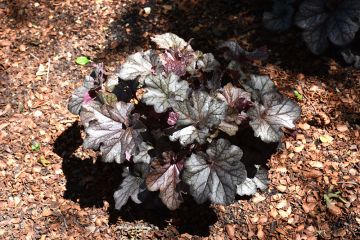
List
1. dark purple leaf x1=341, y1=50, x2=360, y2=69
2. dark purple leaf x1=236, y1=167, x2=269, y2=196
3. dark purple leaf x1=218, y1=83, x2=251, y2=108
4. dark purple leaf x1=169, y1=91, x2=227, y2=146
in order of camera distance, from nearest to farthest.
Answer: dark purple leaf x1=169, y1=91, x2=227, y2=146, dark purple leaf x1=218, y1=83, x2=251, y2=108, dark purple leaf x1=236, y1=167, x2=269, y2=196, dark purple leaf x1=341, y1=50, x2=360, y2=69

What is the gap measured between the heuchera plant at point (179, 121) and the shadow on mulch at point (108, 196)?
0.20 metres

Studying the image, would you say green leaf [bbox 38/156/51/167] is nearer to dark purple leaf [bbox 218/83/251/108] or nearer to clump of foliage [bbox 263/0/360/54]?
dark purple leaf [bbox 218/83/251/108]

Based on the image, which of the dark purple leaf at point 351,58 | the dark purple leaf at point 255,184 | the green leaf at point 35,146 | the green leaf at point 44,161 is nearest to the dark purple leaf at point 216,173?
the dark purple leaf at point 255,184

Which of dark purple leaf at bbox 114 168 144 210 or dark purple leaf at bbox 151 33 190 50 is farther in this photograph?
dark purple leaf at bbox 151 33 190 50

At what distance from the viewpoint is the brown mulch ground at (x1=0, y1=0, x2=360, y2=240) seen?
2668mm

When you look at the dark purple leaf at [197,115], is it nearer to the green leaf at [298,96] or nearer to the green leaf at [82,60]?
the green leaf at [298,96]

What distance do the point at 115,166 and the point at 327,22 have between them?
1.74 metres

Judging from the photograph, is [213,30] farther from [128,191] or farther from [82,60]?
[128,191]

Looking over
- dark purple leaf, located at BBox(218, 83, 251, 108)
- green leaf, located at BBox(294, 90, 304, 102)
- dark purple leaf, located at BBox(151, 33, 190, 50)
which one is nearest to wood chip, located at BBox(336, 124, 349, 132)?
green leaf, located at BBox(294, 90, 304, 102)

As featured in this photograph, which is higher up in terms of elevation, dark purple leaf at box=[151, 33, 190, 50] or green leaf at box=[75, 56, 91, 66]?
dark purple leaf at box=[151, 33, 190, 50]

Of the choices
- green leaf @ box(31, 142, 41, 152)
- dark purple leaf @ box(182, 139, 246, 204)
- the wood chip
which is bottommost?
green leaf @ box(31, 142, 41, 152)

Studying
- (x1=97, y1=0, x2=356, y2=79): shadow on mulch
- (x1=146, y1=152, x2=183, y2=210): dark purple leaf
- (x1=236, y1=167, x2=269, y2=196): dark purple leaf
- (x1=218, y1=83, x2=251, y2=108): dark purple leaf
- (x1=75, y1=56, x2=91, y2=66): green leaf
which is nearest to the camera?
(x1=146, y1=152, x2=183, y2=210): dark purple leaf

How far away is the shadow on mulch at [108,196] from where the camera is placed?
8.76ft

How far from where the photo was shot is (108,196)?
2.79m
